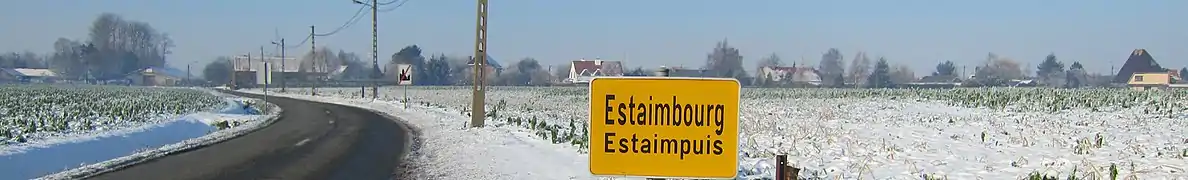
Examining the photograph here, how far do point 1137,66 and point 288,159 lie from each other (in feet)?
374

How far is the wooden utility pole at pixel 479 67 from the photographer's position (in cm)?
1920

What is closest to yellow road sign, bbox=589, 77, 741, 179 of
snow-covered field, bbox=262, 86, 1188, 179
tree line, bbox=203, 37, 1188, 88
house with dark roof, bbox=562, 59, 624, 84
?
house with dark roof, bbox=562, 59, 624, 84

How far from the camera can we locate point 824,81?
107562 millimetres

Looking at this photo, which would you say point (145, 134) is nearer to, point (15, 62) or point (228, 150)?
point (228, 150)

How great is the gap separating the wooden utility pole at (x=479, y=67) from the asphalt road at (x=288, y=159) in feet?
7.43

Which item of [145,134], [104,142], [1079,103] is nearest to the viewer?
[104,142]

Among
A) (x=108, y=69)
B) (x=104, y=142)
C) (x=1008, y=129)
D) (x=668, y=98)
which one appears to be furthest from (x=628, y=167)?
(x=108, y=69)

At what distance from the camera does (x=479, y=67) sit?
19688 mm

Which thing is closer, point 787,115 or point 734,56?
point 787,115

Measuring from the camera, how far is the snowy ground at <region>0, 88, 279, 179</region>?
10.1 meters

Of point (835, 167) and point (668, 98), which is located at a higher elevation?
point (668, 98)

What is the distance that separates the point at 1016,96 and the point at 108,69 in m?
110

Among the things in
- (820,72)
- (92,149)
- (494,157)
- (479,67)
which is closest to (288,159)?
(494,157)

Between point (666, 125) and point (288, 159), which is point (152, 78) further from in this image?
point (666, 125)
